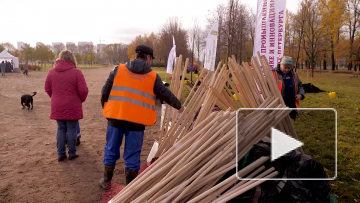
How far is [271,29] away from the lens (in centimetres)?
625

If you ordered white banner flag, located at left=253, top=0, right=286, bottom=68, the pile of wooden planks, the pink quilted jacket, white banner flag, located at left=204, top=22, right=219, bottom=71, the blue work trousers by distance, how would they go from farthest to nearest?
1. white banner flag, located at left=204, top=22, right=219, bottom=71
2. white banner flag, located at left=253, top=0, right=286, bottom=68
3. the pink quilted jacket
4. the blue work trousers
5. the pile of wooden planks

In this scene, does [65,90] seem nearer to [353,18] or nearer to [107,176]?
[107,176]

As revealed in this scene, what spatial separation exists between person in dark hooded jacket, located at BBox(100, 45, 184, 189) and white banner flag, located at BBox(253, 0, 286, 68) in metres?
4.12

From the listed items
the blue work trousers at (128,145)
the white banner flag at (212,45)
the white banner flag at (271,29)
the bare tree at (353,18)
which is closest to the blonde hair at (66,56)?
the blue work trousers at (128,145)

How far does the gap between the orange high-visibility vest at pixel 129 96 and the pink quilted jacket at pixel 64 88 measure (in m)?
1.25

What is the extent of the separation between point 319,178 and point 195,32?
2760cm

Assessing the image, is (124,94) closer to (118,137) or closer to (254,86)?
(118,137)

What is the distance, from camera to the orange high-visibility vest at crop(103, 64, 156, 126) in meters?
2.96

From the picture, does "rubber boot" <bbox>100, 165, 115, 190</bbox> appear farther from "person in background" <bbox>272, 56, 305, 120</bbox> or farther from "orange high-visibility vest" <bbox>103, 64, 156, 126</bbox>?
"person in background" <bbox>272, 56, 305, 120</bbox>

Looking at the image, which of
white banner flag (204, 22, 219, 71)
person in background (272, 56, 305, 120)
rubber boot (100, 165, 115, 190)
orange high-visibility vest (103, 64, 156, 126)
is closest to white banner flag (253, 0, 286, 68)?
person in background (272, 56, 305, 120)

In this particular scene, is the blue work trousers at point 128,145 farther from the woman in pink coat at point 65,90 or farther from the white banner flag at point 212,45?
the white banner flag at point 212,45

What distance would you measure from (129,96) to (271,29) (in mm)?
4827

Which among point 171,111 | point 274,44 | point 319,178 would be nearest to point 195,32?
point 274,44

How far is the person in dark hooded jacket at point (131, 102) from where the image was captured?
2.96 meters
